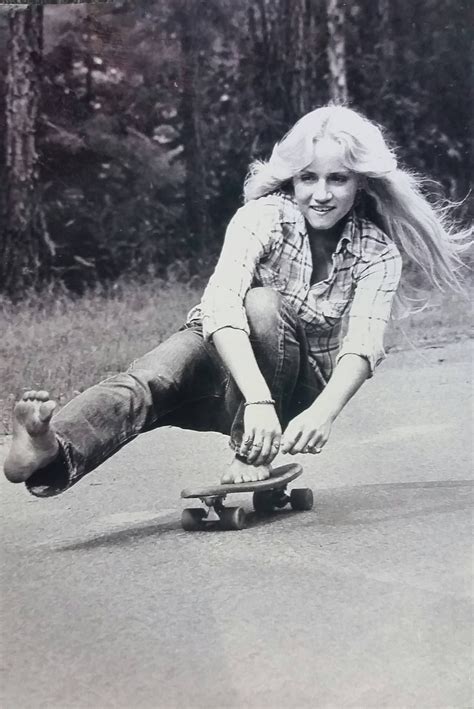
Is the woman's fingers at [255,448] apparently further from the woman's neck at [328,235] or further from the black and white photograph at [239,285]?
the woman's neck at [328,235]

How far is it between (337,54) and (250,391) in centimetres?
91

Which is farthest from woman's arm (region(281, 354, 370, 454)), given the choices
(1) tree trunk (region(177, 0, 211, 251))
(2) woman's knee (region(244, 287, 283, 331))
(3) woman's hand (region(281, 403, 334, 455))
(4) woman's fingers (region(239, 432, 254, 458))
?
(1) tree trunk (region(177, 0, 211, 251))

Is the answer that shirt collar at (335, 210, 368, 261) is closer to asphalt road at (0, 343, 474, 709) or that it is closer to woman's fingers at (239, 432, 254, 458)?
asphalt road at (0, 343, 474, 709)

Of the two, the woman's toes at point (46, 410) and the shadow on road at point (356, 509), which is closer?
the woman's toes at point (46, 410)

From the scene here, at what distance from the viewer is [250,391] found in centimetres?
246

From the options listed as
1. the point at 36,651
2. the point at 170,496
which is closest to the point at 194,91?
the point at 170,496

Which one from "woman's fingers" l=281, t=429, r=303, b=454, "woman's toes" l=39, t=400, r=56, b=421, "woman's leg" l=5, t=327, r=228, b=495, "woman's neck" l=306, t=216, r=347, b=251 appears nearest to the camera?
"woman's toes" l=39, t=400, r=56, b=421

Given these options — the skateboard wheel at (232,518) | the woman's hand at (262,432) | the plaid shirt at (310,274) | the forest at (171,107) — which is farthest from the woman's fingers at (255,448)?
the forest at (171,107)

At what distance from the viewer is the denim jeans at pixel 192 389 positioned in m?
2.42

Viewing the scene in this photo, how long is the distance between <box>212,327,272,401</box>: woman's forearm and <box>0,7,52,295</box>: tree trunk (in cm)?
49

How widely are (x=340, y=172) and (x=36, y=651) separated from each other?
1.32 metres

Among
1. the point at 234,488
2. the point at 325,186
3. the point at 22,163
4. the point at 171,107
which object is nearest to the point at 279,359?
the point at 234,488

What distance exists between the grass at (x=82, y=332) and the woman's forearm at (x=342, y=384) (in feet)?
0.41

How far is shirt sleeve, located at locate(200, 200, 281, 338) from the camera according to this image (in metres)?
2.50
